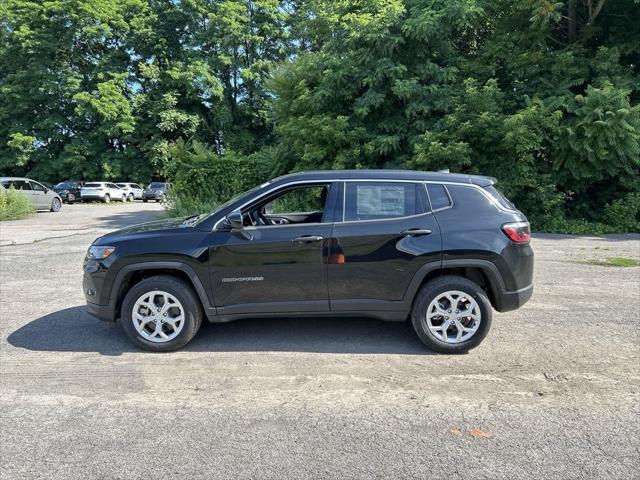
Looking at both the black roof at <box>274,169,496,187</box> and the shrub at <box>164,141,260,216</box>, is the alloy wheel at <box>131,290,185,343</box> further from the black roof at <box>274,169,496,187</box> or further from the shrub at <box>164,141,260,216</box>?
the shrub at <box>164,141,260,216</box>

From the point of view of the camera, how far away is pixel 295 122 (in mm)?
14125

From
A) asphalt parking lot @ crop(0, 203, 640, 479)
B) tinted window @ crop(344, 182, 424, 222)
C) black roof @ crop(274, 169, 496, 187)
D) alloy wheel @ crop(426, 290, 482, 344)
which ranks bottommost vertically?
asphalt parking lot @ crop(0, 203, 640, 479)

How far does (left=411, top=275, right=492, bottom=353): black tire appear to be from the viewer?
14.0 feet

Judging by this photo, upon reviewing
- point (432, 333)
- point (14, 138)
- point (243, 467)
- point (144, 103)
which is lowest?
point (243, 467)

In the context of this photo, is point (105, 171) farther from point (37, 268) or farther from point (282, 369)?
point (282, 369)

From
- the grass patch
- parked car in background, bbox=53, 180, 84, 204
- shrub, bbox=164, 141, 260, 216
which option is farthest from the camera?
parked car in background, bbox=53, 180, 84, 204

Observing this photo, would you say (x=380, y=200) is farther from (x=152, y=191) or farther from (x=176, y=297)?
(x=152, y=191)

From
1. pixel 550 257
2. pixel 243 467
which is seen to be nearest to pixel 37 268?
pixel 243 467

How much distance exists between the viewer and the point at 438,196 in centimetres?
448

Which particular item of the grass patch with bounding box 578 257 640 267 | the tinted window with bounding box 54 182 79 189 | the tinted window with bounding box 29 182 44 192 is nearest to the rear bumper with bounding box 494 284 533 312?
the grass patch with bounding box 578 257 640 267

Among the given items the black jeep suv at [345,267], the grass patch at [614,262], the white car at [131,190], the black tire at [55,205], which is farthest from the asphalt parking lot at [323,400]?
the white car at [131,190]

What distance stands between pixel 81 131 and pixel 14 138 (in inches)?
204

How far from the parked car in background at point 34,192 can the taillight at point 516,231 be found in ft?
74.3

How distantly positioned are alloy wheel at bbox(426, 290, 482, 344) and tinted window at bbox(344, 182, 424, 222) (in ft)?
3.01
